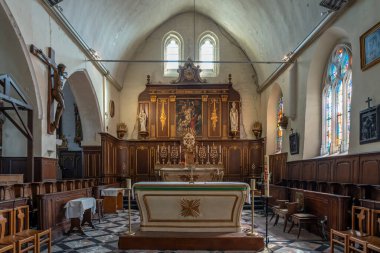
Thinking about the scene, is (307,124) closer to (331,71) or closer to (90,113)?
(331,71)

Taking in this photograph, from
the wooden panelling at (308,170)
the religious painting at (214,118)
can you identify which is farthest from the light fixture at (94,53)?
the wooden panelling at (308,170)

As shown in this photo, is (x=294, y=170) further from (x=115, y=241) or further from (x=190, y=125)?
(x=115, y=241)

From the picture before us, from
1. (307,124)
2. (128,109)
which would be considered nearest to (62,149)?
(128,109)

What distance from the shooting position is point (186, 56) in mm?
17734

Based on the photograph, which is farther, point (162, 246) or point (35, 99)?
point (35, 99)

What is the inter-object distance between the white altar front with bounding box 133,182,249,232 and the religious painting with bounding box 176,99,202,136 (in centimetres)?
1000

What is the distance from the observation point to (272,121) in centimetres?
1599

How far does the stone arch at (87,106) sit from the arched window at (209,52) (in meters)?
6.16

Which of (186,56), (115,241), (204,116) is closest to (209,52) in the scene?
(186,56)

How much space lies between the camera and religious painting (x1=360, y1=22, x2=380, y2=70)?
7.10 m

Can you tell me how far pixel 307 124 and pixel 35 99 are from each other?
7.56m

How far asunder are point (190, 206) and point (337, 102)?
223 inches

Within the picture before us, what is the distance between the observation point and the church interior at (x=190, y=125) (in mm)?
6941

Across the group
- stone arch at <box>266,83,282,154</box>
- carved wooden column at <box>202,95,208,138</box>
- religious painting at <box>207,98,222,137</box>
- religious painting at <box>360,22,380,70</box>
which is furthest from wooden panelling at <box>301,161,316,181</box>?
carved wooden column at <box>202,95,208,138</box>
